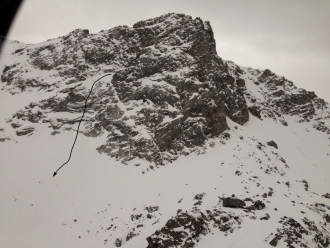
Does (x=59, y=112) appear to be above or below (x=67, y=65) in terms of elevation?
below

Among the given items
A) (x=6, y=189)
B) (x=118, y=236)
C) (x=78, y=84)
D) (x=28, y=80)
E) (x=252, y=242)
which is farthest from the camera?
(x=28, y=80)

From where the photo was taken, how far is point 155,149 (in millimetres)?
32656

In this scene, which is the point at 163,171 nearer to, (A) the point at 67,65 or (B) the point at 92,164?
(B) the point at 92,164

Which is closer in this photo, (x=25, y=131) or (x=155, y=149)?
(x=155, y=149)

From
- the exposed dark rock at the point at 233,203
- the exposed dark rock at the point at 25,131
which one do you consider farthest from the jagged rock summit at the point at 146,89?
the exposed dark rock at the point at 233,203

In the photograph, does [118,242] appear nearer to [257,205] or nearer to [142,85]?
[257,205]

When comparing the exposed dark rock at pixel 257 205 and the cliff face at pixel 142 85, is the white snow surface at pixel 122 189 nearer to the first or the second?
the exposed dark rock at pixel 257 205

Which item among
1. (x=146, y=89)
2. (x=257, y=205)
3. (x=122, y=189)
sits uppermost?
(x=146, y=89)

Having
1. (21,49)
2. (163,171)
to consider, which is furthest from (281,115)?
(21,49)

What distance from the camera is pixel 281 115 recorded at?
49.9 m

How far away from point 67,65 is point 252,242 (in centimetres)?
4377

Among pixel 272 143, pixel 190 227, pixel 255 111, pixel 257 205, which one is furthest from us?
pixel 255 111

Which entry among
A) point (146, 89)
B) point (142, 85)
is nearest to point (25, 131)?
point (142, 85)

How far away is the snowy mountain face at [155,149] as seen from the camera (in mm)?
22219
